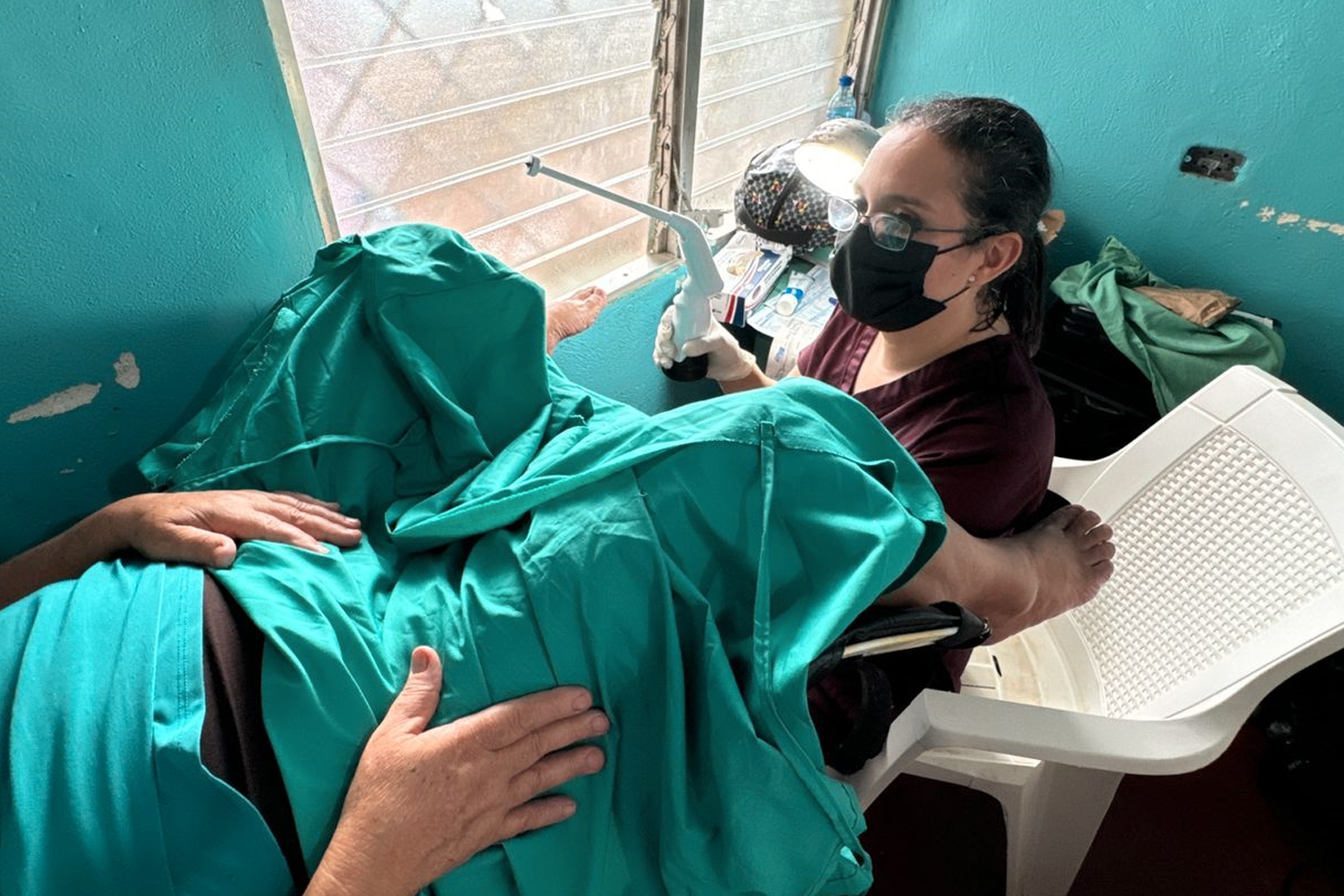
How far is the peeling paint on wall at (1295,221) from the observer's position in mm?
1708

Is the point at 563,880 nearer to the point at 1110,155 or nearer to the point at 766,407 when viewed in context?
the point at 766,407

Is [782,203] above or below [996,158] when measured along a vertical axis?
below

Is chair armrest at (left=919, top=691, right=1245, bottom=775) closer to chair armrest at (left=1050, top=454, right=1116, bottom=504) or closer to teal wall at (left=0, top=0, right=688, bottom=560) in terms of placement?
chair armrest at (left=1050, top=454, right=1116, bottom=504)

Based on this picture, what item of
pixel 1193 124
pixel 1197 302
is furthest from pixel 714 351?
pixel 1193 124

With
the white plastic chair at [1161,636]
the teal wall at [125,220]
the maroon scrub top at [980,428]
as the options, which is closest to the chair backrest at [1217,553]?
the white plastic chair at [1161,636]

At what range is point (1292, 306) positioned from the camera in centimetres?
182

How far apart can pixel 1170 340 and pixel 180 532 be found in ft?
6.43

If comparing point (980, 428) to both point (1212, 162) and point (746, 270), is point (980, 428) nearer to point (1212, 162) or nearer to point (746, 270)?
point (746, 270)

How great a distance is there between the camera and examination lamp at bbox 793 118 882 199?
1332mm

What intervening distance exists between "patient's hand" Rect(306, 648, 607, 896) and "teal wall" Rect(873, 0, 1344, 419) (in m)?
1.99

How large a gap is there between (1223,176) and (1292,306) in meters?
0.36

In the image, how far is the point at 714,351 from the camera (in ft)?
4.81

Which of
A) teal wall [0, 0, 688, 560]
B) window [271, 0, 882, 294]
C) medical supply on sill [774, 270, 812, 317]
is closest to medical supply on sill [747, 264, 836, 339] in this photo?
medical supply on sill [774, 270, 812, 317]

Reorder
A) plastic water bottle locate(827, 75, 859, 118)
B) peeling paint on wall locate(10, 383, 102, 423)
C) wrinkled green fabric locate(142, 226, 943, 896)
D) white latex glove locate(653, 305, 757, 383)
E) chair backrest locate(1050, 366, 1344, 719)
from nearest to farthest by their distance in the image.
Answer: wrinkled green fabric locate(142, 226, 943, 896) < peeling paint on wall locate(10, 383, 102, 423) < chair backrest locate(1050, 366, 1344, 719) < white latex glove locate(653, 305, 757, 383) < plastic water bottle locate(827, 75, 859, 118)
